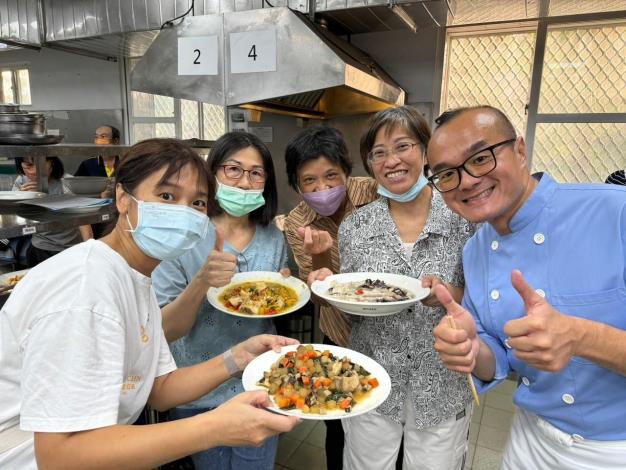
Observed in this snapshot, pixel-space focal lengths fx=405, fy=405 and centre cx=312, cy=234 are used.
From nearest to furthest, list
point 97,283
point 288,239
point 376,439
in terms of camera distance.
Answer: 1. point 97,283
2. point 376,439
3. point 288,239

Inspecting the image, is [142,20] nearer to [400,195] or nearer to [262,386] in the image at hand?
[400,195]

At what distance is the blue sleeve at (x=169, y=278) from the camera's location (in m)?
1.83

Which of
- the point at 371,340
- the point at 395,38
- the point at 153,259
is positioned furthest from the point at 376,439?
the point at 395,38

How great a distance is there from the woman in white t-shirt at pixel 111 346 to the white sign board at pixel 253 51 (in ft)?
6.36

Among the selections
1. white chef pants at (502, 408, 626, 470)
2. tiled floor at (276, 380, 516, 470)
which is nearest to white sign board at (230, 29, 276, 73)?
white chef pants at (502, 408, 626, 470)

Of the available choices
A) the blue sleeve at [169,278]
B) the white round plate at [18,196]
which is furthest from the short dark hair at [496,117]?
the white round plate at [18,196]

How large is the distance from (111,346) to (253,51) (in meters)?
2.59

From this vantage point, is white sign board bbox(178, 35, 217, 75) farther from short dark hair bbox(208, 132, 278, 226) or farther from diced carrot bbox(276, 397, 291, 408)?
diced carrot bbox(276, 397, 291, 408)

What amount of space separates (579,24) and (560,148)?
1.17 metres

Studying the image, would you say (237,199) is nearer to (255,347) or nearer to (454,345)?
(255,347)

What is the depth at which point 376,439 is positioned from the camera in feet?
5.80

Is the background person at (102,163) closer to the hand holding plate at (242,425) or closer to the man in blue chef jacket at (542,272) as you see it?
the hand holding plate at (242,425)

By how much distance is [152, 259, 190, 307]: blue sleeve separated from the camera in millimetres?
1828

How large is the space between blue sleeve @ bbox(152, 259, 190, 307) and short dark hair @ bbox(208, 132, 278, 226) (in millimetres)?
291
